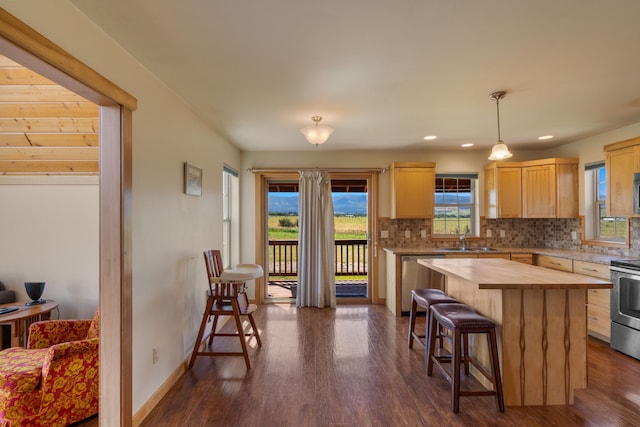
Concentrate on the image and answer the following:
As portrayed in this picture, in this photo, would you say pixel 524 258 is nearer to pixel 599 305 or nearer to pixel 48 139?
pixel 599 305

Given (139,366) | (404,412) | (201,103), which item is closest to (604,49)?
(404,412)

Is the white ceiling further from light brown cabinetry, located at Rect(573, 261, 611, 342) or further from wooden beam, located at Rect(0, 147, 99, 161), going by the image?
light brown cabinetry, located at Rect(573, 261, 611, 342)

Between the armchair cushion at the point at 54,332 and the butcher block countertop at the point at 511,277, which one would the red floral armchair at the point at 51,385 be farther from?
the butcher block countertop at the point at 511,277

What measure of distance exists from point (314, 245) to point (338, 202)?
2.86ft

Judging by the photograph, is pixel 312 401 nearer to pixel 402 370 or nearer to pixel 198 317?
pixel 402 370

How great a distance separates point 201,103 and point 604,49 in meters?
3.06

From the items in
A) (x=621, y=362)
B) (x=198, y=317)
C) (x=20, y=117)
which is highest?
(x=20, y=117)

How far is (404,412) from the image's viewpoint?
2.17 metres

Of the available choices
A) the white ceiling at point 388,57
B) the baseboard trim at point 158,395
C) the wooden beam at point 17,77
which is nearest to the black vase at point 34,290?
the baseboard trim at point 158,395

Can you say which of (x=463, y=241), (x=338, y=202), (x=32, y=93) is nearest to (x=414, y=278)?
(x=463, y=241)

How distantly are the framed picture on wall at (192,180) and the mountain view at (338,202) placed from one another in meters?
2.02

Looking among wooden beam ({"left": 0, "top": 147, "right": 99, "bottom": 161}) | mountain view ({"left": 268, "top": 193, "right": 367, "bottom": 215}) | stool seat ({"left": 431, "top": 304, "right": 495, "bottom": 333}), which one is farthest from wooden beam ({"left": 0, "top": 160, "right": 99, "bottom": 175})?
stool seat ({"left": 431, "top": 304, "right": 495, "bottom": 333})

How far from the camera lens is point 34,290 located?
9.14ft

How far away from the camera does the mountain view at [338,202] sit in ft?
16.8
